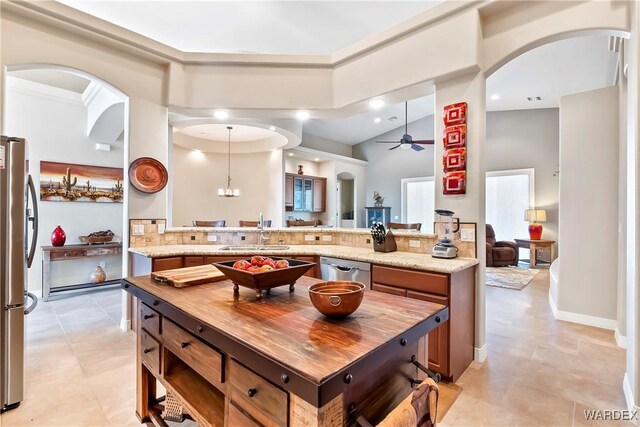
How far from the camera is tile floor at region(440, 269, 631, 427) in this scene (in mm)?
1937

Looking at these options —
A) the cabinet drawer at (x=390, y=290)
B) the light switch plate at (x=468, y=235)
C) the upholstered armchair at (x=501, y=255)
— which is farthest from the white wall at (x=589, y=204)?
the upholstered armchair at (x=501, y=255)

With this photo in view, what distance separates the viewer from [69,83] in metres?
4.49

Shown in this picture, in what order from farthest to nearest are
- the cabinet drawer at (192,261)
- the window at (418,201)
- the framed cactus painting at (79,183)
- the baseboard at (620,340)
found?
1. the window at (418,201)
2. the framed cactus painting at (79,183)
3. the cabinet drawer at (192,261)
4. the baseboard at (620,340)

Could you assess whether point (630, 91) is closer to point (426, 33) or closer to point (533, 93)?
point (426, 33)

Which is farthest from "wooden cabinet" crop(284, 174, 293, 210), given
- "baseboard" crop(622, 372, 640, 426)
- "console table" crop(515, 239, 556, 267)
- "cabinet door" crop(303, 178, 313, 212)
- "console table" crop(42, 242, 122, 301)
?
"baseboard" crop(622, 372, 640, 426)

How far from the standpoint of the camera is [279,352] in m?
0.85

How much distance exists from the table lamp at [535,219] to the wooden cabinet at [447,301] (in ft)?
18.9

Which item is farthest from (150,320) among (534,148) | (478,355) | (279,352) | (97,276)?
(534,148)

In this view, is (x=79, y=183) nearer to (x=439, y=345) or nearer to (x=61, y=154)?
(x=61, y=154)

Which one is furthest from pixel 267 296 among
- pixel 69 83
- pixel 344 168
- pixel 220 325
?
pixel 344 168

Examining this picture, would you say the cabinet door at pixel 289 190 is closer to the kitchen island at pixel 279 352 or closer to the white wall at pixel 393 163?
the white wall at pixel 393 163

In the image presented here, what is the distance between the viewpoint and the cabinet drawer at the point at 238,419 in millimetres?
989

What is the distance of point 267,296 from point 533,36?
2.95m

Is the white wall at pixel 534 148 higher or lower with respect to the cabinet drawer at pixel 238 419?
higher
